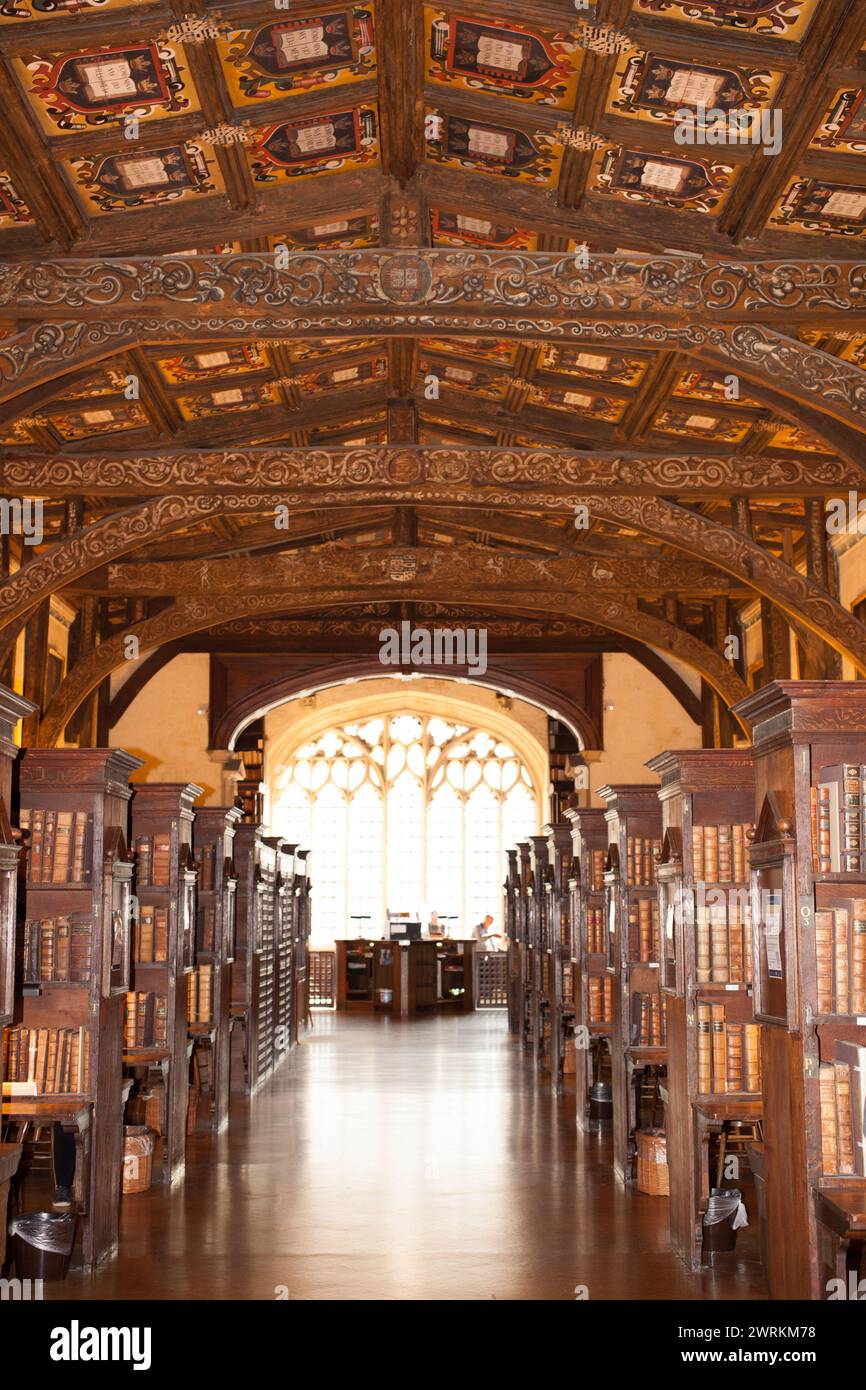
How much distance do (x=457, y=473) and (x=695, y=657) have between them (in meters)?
4.91

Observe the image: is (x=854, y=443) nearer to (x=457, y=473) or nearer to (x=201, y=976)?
(x=457, y=473)

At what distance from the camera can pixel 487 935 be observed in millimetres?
23875

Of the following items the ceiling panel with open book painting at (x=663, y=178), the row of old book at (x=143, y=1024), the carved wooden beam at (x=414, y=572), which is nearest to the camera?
the ceiling panel with open book painting at (x=663, y=178)

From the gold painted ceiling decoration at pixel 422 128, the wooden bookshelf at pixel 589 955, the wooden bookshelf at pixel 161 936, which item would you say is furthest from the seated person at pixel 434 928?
the gold painted ceiling decoration at pixel 422 128

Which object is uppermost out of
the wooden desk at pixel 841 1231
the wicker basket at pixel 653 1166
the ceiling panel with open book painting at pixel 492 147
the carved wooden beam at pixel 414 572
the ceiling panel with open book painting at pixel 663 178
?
the ceiling panel with open book painting at pixel 492 147

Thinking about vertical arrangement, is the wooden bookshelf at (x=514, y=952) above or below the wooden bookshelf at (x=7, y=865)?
below

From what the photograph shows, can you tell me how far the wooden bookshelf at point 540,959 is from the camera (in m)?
15.9

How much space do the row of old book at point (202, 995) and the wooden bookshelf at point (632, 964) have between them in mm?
3165

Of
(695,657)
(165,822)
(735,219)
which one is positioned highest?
(735,219)

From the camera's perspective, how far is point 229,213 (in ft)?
25.3

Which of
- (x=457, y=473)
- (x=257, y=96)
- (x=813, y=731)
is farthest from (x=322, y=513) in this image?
(x=813, y=731)

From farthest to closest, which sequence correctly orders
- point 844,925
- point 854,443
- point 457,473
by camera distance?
point 457,473 → point 854,443 → point 844,925

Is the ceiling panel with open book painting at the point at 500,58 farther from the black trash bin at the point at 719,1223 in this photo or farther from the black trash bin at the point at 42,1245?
the black trash bin at the point at 42,1245

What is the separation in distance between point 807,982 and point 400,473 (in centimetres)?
610
